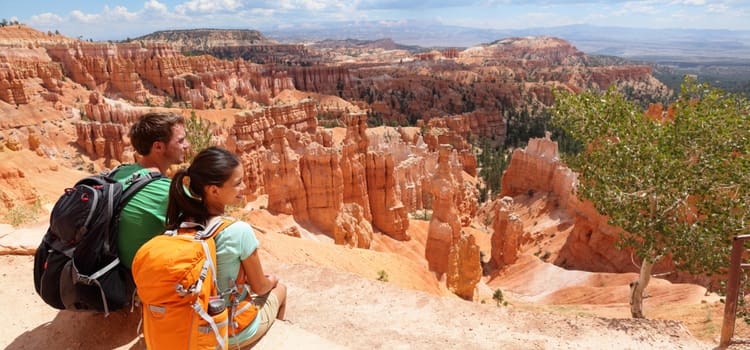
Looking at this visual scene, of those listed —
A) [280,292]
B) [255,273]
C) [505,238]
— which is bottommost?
[505,238]

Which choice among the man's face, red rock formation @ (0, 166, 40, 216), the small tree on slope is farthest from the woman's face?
red rock formation @ (0, 166, 40, 216)

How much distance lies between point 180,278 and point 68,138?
137 feet

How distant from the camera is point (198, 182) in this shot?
2.99 metres

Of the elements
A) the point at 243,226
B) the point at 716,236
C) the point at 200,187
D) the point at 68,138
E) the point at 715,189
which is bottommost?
the point at 68,138

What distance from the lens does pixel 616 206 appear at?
687 centimetres

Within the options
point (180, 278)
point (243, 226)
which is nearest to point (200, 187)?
point (243, 226)

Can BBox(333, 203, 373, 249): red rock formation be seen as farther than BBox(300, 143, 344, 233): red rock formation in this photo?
No

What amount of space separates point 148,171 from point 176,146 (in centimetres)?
33

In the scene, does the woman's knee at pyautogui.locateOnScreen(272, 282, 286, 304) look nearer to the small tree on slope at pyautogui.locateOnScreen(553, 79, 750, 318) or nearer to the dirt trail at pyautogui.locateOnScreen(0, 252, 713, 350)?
the dirt trail at pyautogui.locateOnScreen(0, 252, 713, 350)

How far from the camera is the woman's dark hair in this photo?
2.96 metres

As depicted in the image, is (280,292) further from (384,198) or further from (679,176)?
Answer: (384,198)

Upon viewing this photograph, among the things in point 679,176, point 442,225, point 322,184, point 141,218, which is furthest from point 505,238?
point 141,218

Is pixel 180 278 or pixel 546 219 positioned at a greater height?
pixel 180 278

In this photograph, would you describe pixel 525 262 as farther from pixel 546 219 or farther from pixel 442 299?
pixel 442 299
